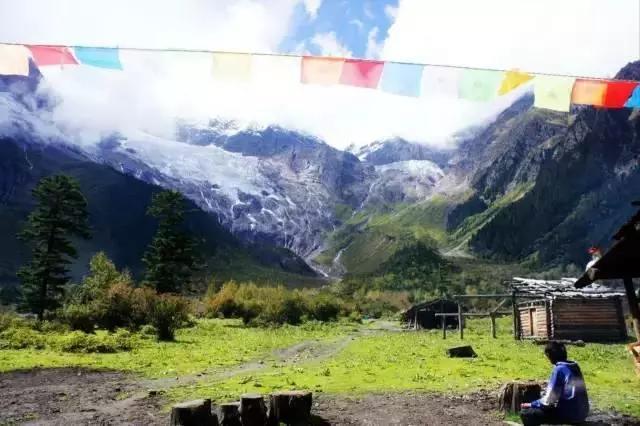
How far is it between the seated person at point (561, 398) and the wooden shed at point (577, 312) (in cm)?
2561

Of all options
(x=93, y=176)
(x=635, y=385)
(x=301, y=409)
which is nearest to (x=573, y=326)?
(x=635, y=385)

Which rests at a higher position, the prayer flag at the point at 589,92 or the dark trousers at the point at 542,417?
the prayer flag at the point at 589,92

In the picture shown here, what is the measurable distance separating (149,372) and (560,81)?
15812mm

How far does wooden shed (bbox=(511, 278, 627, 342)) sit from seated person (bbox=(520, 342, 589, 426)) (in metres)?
25.6

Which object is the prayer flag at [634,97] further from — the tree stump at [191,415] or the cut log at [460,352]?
the tree stump at [191,415]

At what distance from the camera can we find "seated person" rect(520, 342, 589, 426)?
9.05 meters

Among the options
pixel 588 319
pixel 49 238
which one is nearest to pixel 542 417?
Answer: pixel 588 319

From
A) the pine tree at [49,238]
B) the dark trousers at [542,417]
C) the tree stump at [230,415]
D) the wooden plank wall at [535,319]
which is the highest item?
the pine tree at [49,238]

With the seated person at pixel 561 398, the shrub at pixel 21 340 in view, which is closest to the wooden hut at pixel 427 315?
the shrub at pixel 21 340

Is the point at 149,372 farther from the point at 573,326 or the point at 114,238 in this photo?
the point at 114,238

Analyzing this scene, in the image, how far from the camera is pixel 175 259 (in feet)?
178

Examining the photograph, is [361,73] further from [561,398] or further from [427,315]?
[427,315]

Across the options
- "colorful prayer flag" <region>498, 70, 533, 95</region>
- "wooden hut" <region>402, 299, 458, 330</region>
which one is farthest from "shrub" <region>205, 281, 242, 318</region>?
"colorful prayer flag" <region>498, 70, 533, 95</region>

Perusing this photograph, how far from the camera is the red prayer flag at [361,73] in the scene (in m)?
14.5
